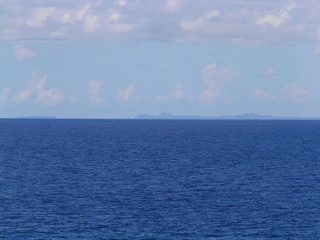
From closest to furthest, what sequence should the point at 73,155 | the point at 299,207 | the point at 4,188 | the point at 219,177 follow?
the point at 299,207 → the point at 4,188 → the point at 219,177 → the point at 73,155

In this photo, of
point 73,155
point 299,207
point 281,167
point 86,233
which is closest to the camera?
point 86,233

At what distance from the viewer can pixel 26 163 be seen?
118 meters

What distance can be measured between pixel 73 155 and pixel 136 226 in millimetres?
77386

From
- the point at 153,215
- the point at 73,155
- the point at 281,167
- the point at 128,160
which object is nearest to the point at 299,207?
the point at 153,215

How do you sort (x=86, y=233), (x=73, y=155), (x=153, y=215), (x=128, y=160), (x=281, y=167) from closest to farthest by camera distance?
1. (x=86, y=233)
2. (x=153, y=215)
3. (x=281, y=167)
4. (x=128, y=160)
5. (x=73, y=155)

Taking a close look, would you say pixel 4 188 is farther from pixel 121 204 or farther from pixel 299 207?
pixel 299 207

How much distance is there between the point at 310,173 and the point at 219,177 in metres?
15.1

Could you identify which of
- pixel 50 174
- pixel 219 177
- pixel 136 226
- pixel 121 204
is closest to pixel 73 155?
pixel 50 174

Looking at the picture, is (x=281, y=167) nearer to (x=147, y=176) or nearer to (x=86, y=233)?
(x=147, y=176)

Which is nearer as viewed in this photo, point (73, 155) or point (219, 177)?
point (219, 177)

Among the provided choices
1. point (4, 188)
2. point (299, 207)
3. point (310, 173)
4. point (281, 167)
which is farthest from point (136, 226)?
point (281, 167)

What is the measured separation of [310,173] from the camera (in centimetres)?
10206

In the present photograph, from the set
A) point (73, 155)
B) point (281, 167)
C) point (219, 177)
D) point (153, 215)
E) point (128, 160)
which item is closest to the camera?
point (153, 215)

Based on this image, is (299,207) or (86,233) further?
(299,207)
